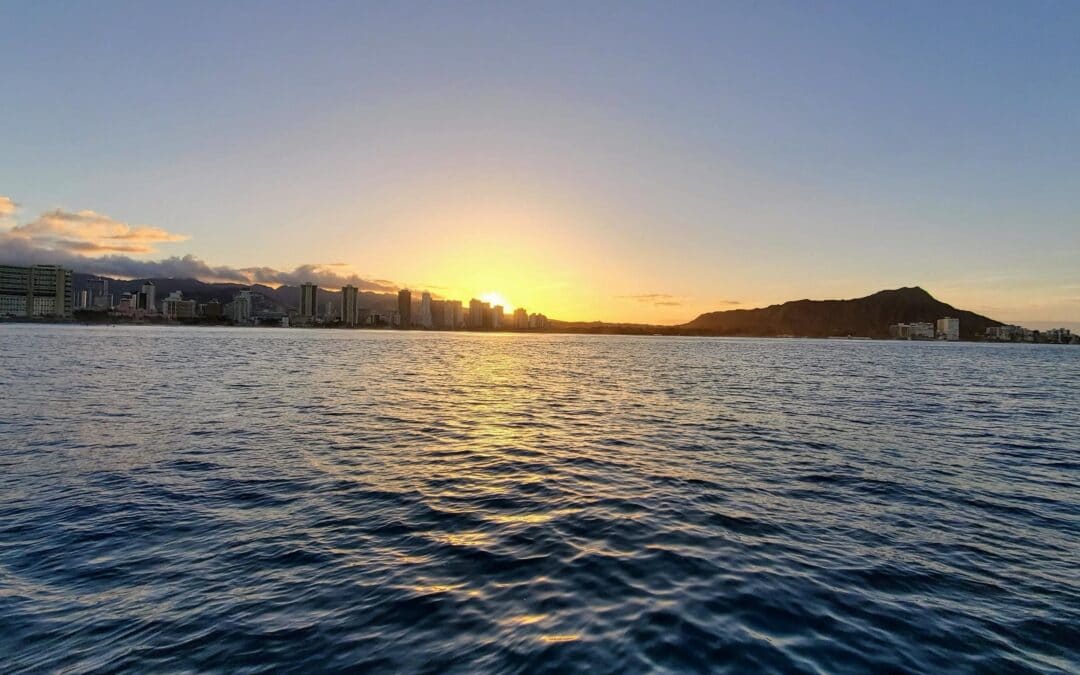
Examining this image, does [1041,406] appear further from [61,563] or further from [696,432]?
[61,563]

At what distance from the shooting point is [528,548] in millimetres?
13781

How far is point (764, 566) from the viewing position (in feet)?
42.5

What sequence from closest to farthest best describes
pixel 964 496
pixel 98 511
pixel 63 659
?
pixel 63 659, pixel 98 511, pixel 964 496

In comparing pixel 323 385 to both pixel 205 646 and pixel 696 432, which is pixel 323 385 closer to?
pixel 696 432

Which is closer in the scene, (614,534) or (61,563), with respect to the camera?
(61,563)

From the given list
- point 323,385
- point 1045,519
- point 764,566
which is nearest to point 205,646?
point 764,566

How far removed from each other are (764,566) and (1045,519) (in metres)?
11.7

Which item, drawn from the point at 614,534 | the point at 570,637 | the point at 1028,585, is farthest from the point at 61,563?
the point at 1028,585

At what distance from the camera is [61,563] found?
40.7ft

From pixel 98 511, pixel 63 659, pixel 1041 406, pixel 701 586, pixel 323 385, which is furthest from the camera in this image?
pixel 323 385

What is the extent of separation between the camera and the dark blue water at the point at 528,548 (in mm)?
9430

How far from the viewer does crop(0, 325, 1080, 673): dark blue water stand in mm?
9430

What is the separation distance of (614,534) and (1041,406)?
181 feet

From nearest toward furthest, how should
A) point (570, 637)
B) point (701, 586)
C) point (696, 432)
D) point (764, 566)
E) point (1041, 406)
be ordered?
1. point (570, 637)
2. point (701, 586)
3. point (764, 566)
4. point (696, 432)
5. point (1041, 406)
